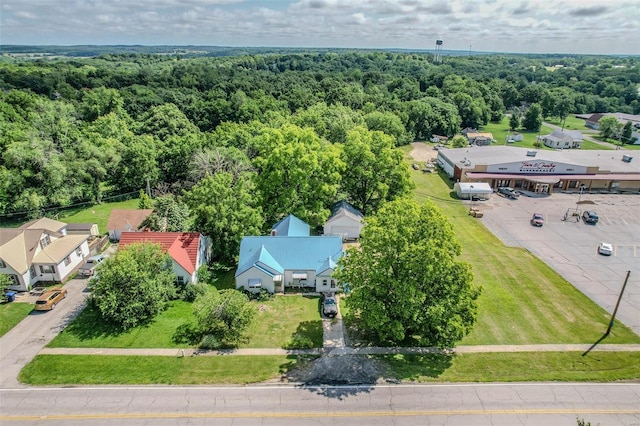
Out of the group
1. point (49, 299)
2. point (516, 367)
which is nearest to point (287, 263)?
point (516, 367)

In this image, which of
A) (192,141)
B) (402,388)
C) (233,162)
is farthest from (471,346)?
(192,141)

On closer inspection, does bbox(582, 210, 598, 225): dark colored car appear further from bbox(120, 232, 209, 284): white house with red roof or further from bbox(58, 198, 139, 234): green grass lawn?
bbox(58, 198, 139, 234): green grass lawn

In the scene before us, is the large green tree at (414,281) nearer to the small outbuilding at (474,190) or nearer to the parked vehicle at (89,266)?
the parked vehicle at (89,266)

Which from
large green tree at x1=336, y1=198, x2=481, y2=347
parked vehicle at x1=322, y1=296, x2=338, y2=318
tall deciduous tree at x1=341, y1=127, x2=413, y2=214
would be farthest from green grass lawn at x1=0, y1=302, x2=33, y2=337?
tall deciduous tree at x1=341, y1=127, x2=413, y2=214

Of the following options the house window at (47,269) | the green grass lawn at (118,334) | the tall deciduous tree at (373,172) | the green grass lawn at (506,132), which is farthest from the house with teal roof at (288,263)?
the green grass lawn at (506,132)

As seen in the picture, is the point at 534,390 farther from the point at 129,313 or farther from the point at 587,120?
the point at 587,120
